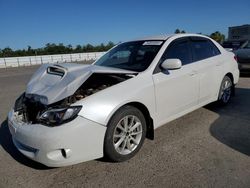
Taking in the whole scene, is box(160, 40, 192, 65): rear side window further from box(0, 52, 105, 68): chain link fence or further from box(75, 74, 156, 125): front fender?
box(0, 52, 105, 68): chain link fence

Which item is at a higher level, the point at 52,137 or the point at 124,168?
the point at 52,137

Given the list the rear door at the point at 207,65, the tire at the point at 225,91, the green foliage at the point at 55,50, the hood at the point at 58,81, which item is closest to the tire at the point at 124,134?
the hood at the point at 58,81

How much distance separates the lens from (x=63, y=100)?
3.17 meters

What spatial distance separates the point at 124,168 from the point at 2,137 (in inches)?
94.2

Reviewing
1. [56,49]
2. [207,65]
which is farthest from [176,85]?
[56,49]

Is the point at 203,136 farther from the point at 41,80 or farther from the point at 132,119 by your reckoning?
the point at 41,80

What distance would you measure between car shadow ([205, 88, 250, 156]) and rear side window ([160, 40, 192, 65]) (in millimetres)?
1245

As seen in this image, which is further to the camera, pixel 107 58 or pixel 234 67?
pixel 234 67

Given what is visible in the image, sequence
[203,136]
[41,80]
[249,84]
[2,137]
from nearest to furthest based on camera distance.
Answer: [41,80], [203,136], [2,137], [249,84]

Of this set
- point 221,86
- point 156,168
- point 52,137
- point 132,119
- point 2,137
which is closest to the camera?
point 52,137

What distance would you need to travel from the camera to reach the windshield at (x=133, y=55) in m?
3.99

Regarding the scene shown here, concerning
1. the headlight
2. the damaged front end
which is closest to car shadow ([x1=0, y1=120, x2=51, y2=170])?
the damaged front end

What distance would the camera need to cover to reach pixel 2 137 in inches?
173

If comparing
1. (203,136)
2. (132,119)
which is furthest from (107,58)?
(203,136)
